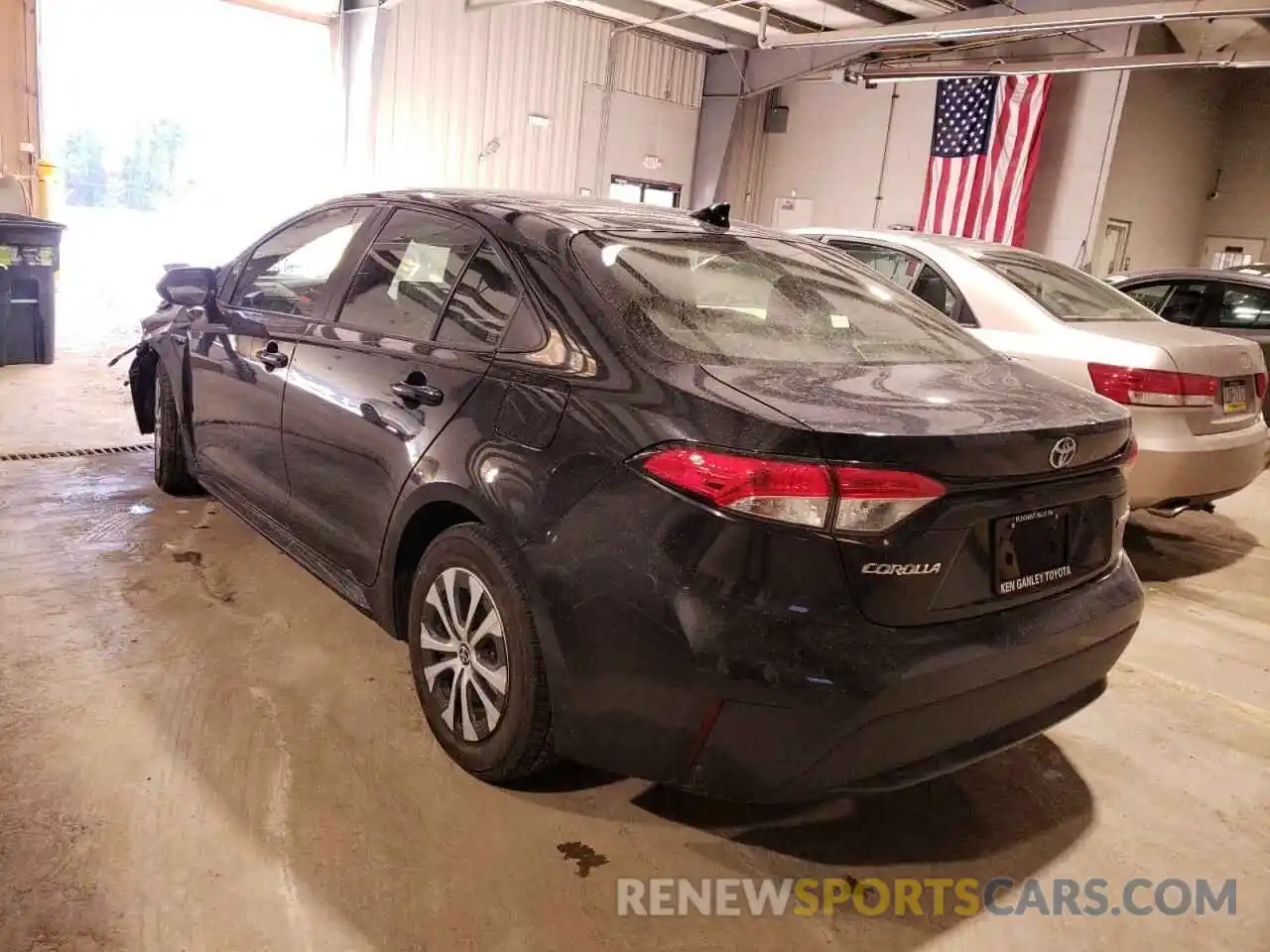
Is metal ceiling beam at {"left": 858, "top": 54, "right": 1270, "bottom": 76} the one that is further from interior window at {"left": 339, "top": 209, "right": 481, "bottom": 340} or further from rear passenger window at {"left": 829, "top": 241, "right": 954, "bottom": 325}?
interior window at {"left": 339, "top": 209, "right": 481, "bottom": 340}

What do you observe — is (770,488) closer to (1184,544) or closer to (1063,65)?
(1184,544)

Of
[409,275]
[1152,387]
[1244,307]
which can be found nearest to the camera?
[409,275]

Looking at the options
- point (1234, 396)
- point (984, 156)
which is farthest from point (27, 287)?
point (984, 156)

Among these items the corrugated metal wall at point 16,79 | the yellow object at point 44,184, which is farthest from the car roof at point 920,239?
the corrugated metal wall at point 16,79

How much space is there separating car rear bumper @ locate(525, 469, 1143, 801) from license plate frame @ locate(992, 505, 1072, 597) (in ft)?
0.18

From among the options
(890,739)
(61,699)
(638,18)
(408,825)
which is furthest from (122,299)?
(890,739)

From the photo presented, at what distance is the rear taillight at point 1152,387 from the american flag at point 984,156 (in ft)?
21.8

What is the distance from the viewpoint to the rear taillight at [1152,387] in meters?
3.82

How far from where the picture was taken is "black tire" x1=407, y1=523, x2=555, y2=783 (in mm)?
2061

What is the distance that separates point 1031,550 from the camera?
1952mm

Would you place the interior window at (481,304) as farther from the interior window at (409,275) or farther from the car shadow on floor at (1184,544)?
the car shadow on floor at (1184,544)

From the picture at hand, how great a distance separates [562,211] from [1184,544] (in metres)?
3.95

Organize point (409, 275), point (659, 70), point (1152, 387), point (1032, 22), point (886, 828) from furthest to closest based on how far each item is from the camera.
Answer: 1. point (659, 70)
2. point (1032, 22)
3. point (1152, 387)
4. point (409, 275)
5. point (886, 828)

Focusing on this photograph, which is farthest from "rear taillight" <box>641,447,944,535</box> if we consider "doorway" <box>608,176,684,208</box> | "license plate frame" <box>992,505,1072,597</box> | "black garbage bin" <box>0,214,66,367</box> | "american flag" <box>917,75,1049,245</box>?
"doorway" <box>608,176,684,208</box>
